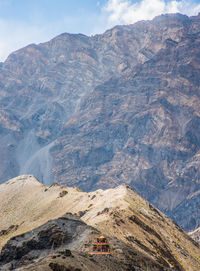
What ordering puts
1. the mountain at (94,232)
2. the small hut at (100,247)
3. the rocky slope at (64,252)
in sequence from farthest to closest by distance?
1. the mountain at (94,232)
2. the small hut at (100,247)
3. the rocky slope at (64,252)

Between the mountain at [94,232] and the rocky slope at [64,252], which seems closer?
the rocky slope at [64,252]

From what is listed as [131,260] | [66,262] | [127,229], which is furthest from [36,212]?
[66,262]

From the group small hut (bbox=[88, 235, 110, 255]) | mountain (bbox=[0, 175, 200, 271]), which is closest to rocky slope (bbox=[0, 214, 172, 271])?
mountain (bbox=[0, 175, 200, 271])

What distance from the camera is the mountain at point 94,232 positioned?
81.2 metres

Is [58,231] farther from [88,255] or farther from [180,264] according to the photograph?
[180,264]

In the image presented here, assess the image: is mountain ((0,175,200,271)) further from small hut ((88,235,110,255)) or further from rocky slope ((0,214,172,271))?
small hut ((88,235,110,255))

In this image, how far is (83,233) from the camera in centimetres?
8481

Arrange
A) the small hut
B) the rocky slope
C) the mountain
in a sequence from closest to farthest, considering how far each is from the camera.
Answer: the rocky slope
the small hut
the mountain

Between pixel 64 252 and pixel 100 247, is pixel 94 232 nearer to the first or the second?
pixel 100 247

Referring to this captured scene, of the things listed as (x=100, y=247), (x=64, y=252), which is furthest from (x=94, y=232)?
(x=64, y=252)

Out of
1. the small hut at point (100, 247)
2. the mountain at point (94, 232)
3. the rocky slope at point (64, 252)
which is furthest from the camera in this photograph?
the mountain at point (94, 232)

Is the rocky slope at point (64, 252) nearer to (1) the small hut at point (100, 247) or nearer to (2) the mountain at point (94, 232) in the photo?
(2) the mountain at point (94, 232)

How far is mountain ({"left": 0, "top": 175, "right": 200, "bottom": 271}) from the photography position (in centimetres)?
8125

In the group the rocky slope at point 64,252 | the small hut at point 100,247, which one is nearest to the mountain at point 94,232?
the rocky slope at point 64,252
